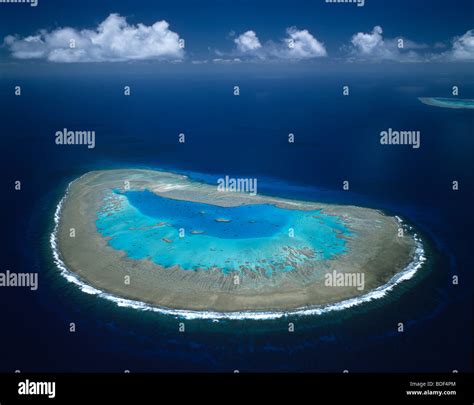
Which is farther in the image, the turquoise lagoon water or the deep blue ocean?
the turquoise lagoon water

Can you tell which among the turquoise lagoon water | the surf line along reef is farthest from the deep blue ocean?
the turquoise lagoon water

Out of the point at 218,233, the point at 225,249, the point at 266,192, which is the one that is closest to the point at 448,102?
the point at 266,192

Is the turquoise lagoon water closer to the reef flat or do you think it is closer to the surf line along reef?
the surf line along reef

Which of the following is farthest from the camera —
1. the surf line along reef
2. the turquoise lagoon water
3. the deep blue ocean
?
the turquoise lagoon water

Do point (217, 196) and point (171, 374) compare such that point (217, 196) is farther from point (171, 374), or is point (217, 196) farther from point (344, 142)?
point (344, 142)

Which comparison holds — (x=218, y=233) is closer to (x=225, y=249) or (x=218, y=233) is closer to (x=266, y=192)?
(x=225, y=249)

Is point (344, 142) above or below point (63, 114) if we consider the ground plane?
below

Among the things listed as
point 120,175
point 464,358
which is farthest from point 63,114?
point 464,358

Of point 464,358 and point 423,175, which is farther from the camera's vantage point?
point 423,175
